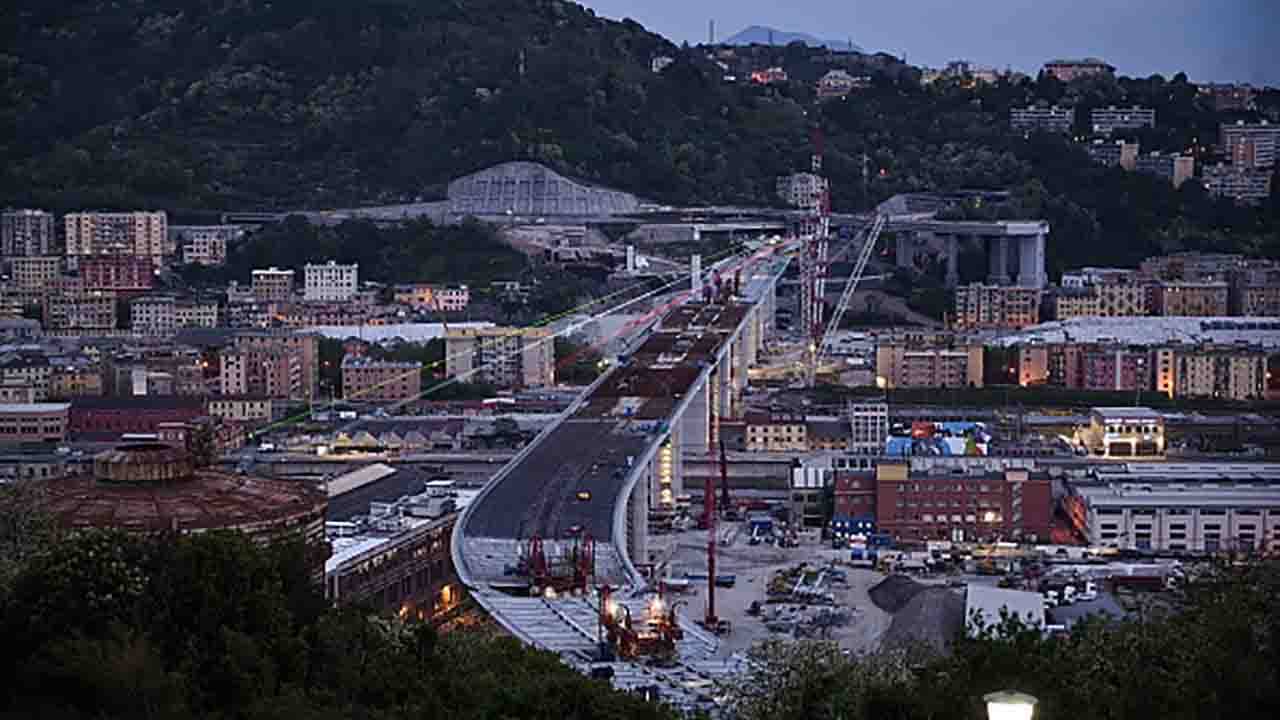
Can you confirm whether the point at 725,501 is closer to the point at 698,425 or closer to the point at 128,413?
the point at 698,425

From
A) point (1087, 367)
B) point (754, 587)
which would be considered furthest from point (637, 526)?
point (1087, 367)

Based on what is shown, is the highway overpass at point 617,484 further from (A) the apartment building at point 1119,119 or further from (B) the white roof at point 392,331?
(A) the apartment building at point 1119,119

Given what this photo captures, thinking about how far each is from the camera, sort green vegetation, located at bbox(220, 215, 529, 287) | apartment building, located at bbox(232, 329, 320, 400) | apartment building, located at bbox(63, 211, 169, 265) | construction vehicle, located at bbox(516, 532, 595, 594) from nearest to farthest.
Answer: construction vehicle, located at bbox(516, 532, 595, 594) < apartment building, located at bbox(232, 329, 320, 400) < green vegetation, located at bbox(220, 215, 529, 287) < apartment building, located at bbox(63, 211, 169, 265)

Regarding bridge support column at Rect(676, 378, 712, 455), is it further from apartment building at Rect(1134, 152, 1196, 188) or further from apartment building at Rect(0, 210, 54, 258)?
apartment building at Rect(1134, 152, 1196, 188)

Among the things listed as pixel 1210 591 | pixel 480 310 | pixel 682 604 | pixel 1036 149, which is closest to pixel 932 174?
pixel 1036 149

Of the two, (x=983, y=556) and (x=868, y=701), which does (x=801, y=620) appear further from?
(x=868, y=701)

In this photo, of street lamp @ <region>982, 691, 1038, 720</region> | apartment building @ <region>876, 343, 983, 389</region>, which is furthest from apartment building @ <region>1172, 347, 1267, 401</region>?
street lamp @ <region>982, 691, 1038, 720</region>
